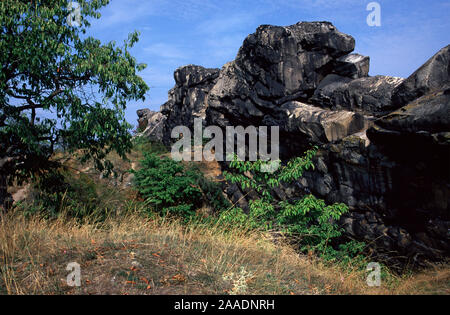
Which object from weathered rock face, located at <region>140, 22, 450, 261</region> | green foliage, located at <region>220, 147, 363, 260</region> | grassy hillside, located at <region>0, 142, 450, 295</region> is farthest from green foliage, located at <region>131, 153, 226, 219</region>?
grassy hillside, located at <region>0, 142, 450, 295</region>

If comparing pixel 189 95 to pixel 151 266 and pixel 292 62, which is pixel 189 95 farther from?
pixel 151 266

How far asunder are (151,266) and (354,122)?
9.62 m

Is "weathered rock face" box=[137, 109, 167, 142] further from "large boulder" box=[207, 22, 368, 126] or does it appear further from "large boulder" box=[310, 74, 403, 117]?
"large boulder" box=[310, 74, 403, 117]

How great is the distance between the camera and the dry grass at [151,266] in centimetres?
425

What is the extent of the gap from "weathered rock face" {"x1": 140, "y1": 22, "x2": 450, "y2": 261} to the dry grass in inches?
149

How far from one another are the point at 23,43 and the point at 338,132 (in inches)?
395

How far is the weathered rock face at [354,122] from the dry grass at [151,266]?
3783 millimetres

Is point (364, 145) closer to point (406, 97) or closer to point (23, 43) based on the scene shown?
point (406, 97)

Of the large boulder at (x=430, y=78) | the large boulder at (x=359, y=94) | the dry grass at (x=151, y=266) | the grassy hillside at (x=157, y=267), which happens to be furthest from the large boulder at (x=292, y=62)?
the dry grass at (x=151, y=266)

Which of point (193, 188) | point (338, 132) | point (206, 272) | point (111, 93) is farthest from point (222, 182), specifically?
point (206, 272)

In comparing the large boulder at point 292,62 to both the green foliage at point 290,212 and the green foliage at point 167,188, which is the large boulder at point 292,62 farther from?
the green foliage at point 290,212

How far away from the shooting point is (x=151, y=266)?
4.73 m

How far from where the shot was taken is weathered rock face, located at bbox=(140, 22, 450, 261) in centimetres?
926

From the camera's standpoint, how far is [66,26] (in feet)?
29.4
